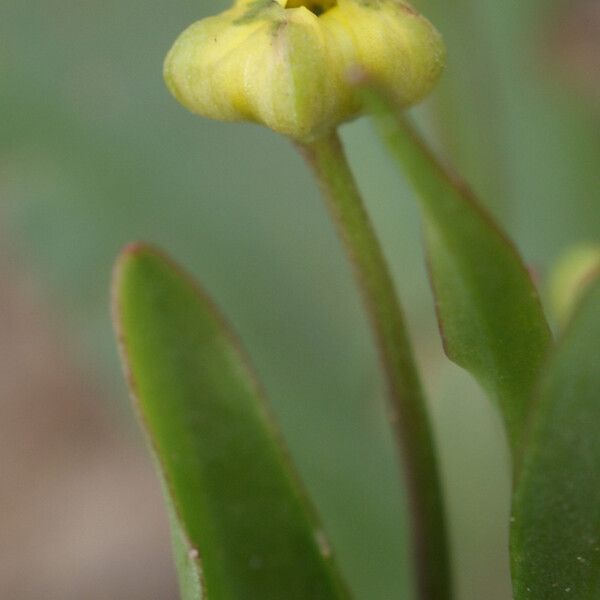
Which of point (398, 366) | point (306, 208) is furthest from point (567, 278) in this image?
point (306, 208)

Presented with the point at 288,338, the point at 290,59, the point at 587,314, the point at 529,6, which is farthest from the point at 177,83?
the point at 529,6

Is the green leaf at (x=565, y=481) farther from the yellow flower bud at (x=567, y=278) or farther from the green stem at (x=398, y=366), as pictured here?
the yellow flower bud at (x=567, y=278)

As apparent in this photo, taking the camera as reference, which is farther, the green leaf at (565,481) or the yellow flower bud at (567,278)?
the yellow flower bud at (567,278)

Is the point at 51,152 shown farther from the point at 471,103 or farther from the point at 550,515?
the point at 550,515

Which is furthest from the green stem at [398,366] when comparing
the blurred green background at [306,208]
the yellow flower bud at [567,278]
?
the blurred green background at [306,208]

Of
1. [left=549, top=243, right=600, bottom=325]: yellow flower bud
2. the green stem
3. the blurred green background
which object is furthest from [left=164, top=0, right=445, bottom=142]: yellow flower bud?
the blurred green background
